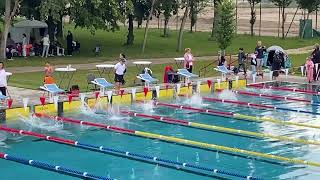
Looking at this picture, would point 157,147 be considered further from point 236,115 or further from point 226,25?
point 226,25

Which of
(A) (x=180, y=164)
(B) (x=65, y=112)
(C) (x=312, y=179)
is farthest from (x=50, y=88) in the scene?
(C) (x=312, y=179)

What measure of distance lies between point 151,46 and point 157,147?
92.3ft

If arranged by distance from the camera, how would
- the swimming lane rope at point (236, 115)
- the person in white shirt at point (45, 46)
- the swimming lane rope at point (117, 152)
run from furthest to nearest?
1. the person in white shirt at point (45, 46)
2. the swimming lane rope at point (236, 115)
3. the swimming lane rope at point (117, 152)

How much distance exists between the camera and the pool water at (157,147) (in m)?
12.5

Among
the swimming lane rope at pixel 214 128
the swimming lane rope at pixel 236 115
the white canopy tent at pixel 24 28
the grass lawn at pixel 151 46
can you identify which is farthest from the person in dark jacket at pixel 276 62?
the white canopy tent at pixel 24 28

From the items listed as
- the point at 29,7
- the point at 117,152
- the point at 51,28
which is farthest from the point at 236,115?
the point at 29,7

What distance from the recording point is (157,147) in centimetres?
1475

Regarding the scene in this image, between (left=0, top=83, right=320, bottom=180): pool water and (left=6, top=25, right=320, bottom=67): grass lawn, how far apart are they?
1278 centimetres

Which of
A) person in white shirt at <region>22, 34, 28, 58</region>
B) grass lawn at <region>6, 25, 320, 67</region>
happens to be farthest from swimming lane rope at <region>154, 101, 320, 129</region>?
person in white shirt at <region>22, 34, 28, 58</region>

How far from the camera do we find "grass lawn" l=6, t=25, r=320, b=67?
31953mm

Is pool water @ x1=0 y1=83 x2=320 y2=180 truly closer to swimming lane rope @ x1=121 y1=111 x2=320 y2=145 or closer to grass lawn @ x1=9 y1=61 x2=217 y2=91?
swimming lane rope @ x1=121 y1=111 x2=320 y2=145

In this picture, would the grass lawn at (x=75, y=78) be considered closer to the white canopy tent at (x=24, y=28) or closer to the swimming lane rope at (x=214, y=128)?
the swimming lane rope at (x=214, y=128)

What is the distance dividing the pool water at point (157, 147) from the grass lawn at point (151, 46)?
1278cm

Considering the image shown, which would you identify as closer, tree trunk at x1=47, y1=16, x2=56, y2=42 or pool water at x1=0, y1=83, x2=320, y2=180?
pool water at x1=0, y1=83, x2=320, y2=180
